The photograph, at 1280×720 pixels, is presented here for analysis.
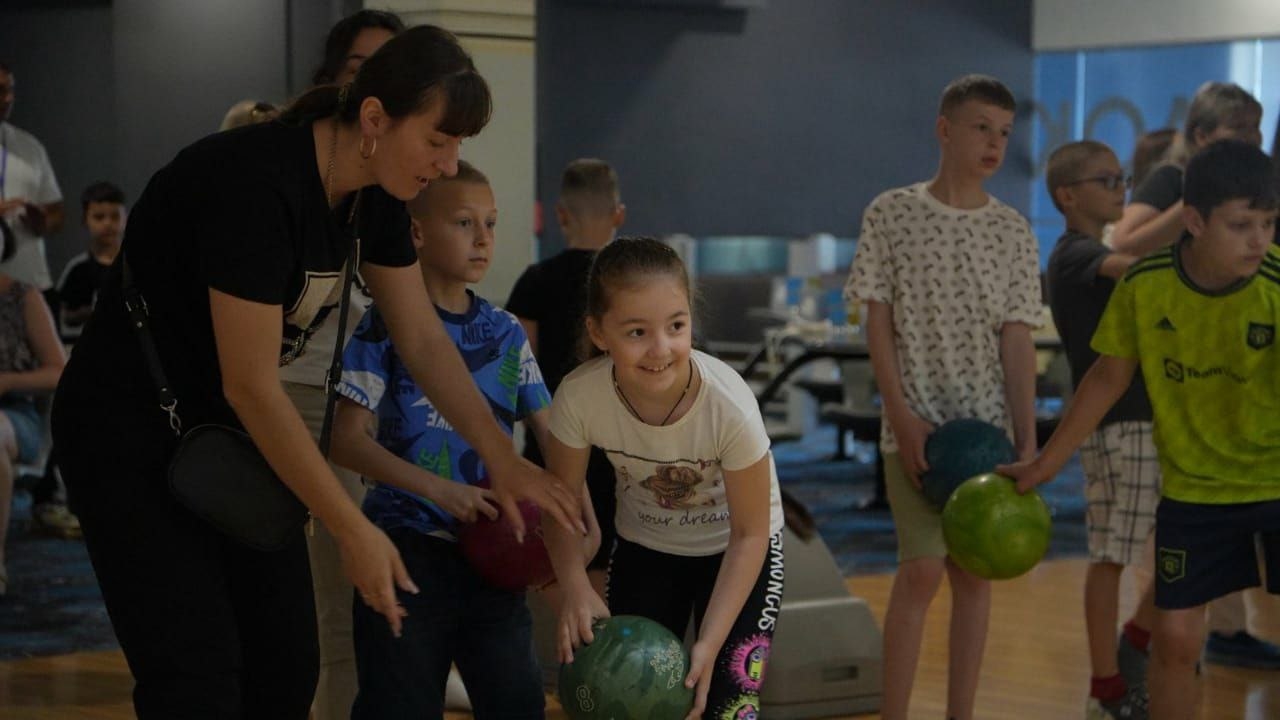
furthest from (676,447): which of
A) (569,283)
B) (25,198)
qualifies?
(25,198)

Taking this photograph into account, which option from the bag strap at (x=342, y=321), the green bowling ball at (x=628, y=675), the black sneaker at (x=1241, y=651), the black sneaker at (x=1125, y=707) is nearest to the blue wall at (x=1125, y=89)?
the black sneaker at (x=1241, y=651)

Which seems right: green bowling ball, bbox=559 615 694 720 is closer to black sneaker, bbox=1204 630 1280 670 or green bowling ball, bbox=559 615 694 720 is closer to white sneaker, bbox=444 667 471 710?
white sneaker, bbox=444 667 471 710

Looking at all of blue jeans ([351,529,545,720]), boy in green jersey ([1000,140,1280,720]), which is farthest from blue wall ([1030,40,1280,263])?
blue jeans ([351,529,545,720])

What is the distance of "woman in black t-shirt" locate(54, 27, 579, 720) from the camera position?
233 centimetres

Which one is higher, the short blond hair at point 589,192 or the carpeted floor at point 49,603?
the short blond hair at point 589,192

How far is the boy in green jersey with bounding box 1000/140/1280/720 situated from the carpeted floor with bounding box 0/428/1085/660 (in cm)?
316

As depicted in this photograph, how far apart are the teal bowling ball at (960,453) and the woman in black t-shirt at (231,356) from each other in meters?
1.76

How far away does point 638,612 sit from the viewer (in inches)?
122

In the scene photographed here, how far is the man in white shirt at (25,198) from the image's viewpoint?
694 cm

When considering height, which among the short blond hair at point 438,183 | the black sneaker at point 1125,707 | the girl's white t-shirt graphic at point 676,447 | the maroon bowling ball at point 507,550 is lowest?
the black sneaker at point 1125,707

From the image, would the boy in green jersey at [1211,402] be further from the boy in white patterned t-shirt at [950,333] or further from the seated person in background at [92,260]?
the seated person in background at [92,260]

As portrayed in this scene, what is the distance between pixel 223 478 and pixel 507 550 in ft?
2.21

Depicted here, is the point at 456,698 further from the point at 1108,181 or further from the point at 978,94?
the point at 1108,181

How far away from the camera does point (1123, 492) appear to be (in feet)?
14.9
